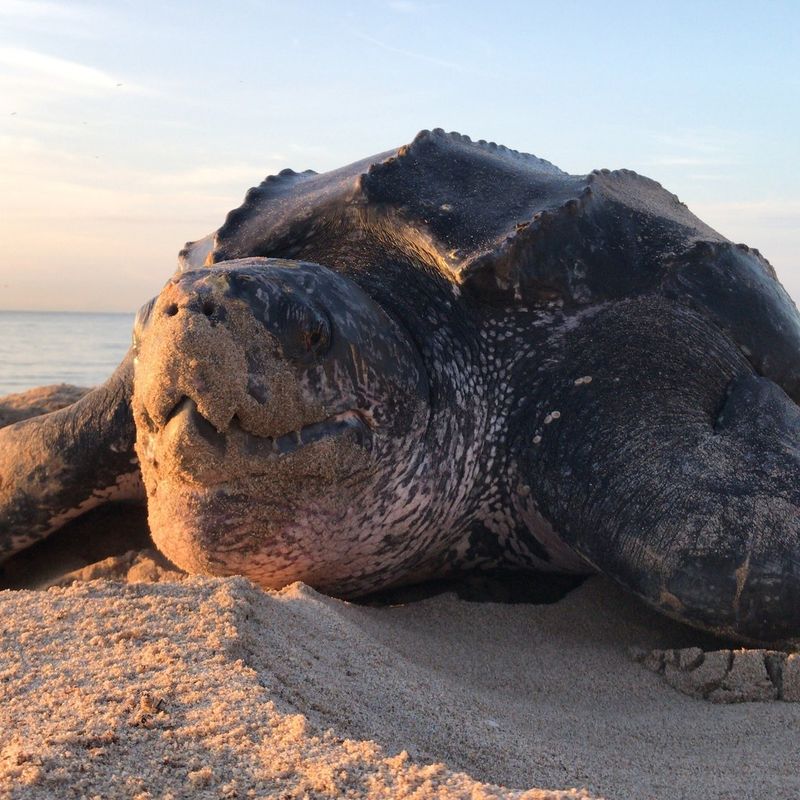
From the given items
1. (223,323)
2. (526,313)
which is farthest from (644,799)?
(526,313)

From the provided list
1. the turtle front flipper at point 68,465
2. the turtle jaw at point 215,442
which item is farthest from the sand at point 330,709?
the turtle front flipper at point 68,465

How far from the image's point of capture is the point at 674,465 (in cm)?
261

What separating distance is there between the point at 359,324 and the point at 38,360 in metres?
15.0

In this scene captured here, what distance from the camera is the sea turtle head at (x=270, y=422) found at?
2217mm

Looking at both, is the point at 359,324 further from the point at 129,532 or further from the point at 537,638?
the point at 129,532

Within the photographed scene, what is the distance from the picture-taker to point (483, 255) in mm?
2893

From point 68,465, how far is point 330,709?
2110 millimetres

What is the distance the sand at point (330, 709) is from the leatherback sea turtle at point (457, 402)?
0.25 m

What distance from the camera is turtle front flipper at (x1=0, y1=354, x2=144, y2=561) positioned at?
131 inches

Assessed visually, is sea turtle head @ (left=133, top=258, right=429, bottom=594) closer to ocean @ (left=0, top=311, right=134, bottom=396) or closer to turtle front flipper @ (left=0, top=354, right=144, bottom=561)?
turtle front flipper @ (left=0, top=354, right=144, bottom=561)

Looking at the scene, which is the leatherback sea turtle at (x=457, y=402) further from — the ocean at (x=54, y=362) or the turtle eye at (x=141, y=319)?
the ocean at (x=54, y=362)

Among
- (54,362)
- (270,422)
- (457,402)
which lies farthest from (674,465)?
(54,362)

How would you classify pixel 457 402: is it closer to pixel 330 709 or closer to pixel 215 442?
pixel 215 442

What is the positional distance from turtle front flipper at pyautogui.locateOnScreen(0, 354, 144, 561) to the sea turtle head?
93 centimetres
